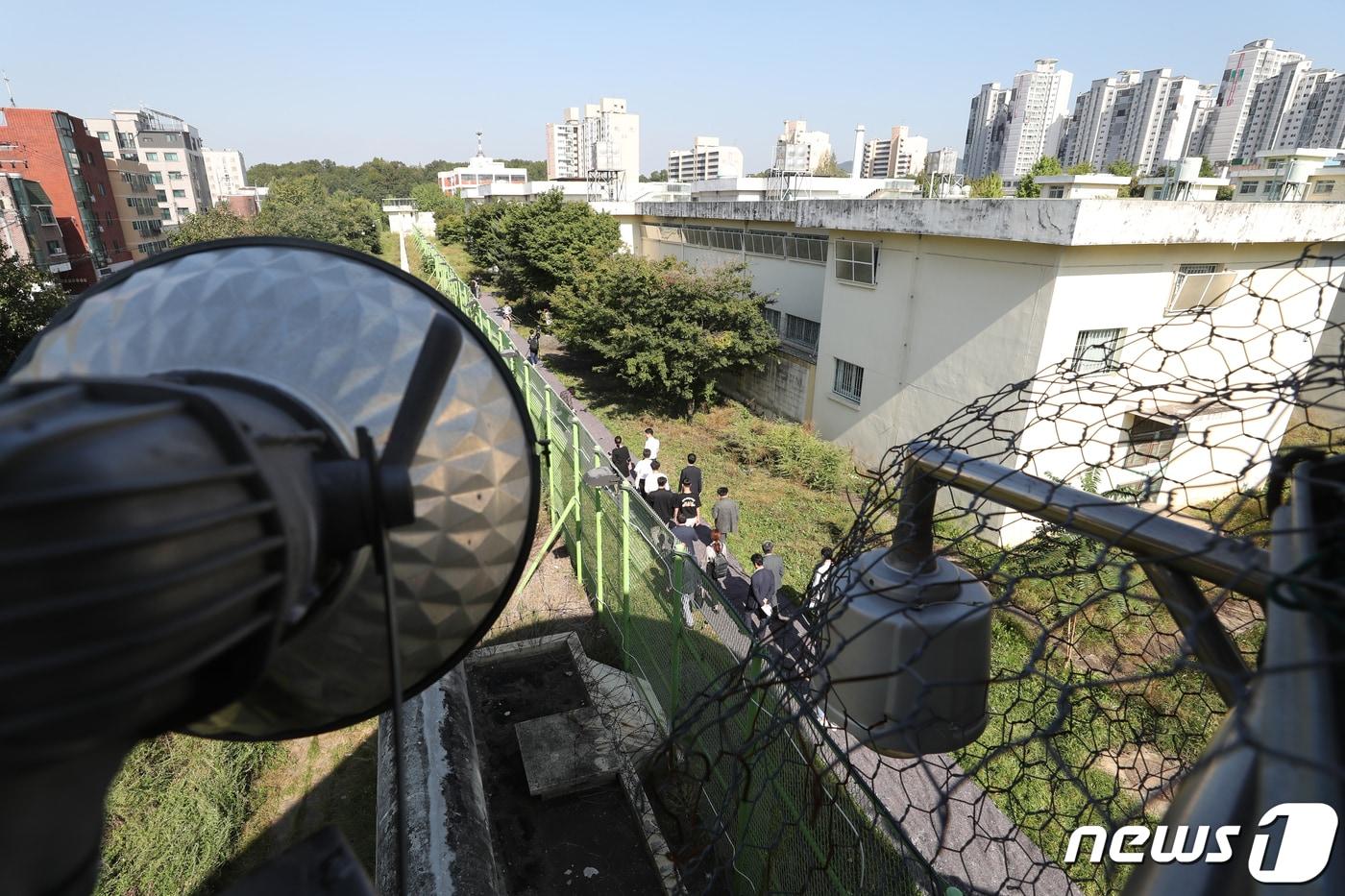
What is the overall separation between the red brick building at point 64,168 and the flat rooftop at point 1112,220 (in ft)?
132

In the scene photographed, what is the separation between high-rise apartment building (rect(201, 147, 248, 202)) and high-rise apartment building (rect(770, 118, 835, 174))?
8798 cm

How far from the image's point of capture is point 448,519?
1419 millimetres

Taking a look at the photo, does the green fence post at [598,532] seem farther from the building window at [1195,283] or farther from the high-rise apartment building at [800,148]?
the high-rise apartment building at [800,148]

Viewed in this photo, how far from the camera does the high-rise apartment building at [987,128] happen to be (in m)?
89.5

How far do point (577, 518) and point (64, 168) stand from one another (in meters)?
47.0

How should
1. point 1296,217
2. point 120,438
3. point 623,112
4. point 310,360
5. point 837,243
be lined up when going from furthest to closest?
point 623,112 → point 837,243 → point 1296,217 → point 310,360 → point 120,438

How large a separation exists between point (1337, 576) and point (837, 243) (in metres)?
14.5

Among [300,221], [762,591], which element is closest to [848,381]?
[762,591]

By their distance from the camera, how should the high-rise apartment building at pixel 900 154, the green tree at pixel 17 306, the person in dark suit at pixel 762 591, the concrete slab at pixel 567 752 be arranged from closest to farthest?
the concrete slab at pixel 567 752 < the person in dark suit at pixel 762 591 < the green tree at pixel 17 306 < the high-rise apartment building at pixel 900 154

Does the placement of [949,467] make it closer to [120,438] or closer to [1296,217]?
[120,438]

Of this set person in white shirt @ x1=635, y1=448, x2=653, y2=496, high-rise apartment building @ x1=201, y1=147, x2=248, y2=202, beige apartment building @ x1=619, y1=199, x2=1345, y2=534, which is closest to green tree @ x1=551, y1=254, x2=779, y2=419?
beige apartment building @ x1=619, y1=199, x2=1345, y2=534

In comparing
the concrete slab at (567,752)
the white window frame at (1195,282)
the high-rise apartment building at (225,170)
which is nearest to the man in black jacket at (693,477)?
the concrete slab at (567,752)

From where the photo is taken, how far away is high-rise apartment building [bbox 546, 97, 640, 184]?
2766 inches

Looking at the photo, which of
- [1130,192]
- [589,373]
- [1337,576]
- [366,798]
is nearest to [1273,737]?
[1337,576]
